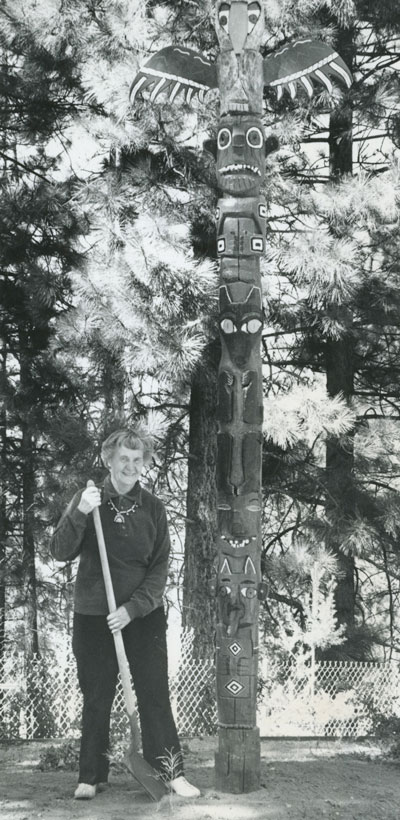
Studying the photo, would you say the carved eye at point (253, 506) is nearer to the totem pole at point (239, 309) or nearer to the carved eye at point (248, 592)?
the totem pole at point (239, 309)

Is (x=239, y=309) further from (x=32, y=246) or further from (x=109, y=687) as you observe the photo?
(x=32, y=246)

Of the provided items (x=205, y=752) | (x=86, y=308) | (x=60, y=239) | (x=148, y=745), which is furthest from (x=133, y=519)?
(x=60, y=239)

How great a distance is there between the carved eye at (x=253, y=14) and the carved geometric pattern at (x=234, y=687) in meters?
4.20

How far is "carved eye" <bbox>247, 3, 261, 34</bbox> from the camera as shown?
20.6 feet

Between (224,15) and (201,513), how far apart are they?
213 inches

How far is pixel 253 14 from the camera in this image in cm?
630

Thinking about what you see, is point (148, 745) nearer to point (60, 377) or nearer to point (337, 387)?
point (60, 377)

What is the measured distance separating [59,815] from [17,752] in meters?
2.43

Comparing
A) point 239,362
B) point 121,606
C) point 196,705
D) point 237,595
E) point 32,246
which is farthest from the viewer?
point 32,246

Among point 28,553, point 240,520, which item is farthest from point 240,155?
point 28,553

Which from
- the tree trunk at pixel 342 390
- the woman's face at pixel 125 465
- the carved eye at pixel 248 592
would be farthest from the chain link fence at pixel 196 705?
the woman's face at pixel 125 465

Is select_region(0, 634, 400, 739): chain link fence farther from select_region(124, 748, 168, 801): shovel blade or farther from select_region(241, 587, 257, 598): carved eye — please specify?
select_region(241, 587, 257, 598): carved eye

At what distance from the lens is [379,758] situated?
24.0 ft

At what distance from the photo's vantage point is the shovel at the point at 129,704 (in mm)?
5426
